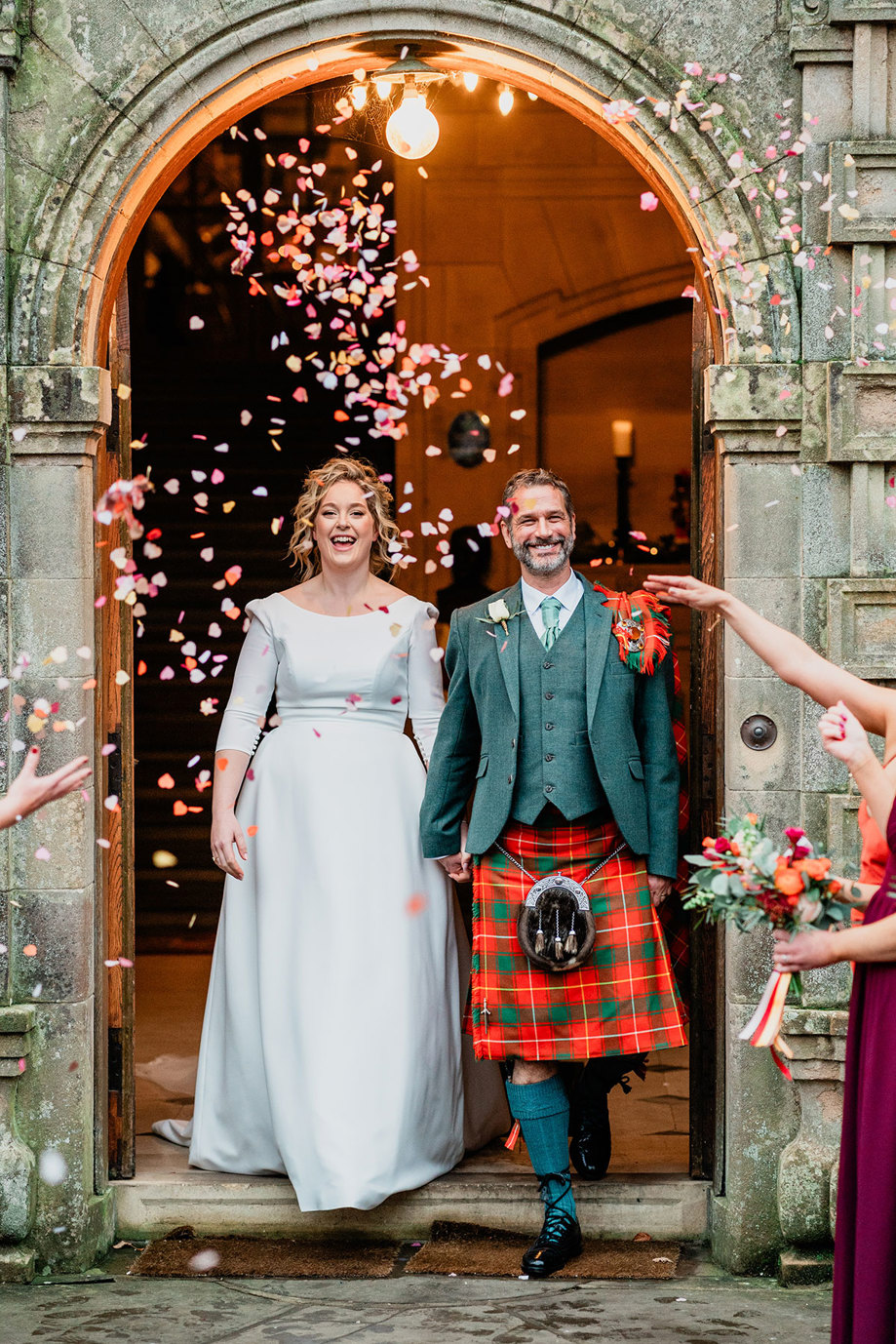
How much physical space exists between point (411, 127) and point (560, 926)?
2.78 m

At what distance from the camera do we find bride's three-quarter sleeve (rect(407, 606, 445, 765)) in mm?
5324

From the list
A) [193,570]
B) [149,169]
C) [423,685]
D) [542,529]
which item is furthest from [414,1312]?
[193,570]

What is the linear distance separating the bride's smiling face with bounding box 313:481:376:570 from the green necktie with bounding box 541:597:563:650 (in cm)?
71

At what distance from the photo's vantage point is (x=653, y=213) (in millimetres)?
9508

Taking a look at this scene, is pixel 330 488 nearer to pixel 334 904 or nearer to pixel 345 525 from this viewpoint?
pixel 345 525

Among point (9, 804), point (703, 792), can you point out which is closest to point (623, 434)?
point (703, 792)

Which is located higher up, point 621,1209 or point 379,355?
point 379,355

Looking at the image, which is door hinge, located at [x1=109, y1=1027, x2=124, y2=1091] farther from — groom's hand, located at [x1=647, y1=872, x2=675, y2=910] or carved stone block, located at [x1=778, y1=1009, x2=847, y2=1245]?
carved stone block, located at [x1=778, y1=1009, x2=847, y2=1245]

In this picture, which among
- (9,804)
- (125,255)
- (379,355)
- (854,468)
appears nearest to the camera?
(9,804)

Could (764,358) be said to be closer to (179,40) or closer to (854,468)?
(854,468)

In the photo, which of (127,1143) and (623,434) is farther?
(623,434)

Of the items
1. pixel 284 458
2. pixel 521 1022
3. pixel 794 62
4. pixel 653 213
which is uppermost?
pixel 653 213

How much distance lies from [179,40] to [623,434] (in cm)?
542

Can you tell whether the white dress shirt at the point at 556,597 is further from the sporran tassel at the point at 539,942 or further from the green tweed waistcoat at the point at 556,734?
the sporran tassel at the point at 539,942
